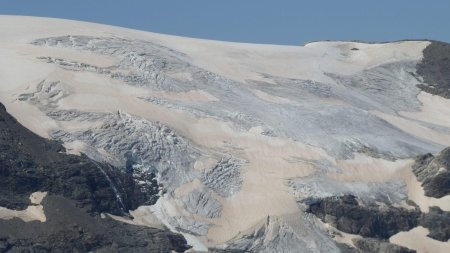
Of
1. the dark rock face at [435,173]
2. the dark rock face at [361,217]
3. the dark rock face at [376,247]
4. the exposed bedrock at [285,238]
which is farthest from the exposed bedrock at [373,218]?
the dark rock face at [435,173]

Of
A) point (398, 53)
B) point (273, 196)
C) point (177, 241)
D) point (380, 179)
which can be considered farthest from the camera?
point (398, 53)

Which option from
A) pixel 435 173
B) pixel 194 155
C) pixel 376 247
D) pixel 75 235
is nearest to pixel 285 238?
pixel 376 247

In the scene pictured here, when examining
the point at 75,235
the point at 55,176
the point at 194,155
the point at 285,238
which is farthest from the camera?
the point at 194,155

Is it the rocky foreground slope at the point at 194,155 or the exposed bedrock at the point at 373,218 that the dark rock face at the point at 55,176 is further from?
the exposed bedrock at the point at 373,218

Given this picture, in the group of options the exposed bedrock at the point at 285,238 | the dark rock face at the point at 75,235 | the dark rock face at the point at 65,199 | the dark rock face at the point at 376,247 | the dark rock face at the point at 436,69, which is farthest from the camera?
the dark rock face at the point at 436,69

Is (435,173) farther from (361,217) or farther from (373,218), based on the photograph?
(361,217)

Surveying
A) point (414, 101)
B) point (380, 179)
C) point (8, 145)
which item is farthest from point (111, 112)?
point (414, 101)

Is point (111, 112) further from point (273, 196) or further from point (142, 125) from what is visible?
point (273, 196)
